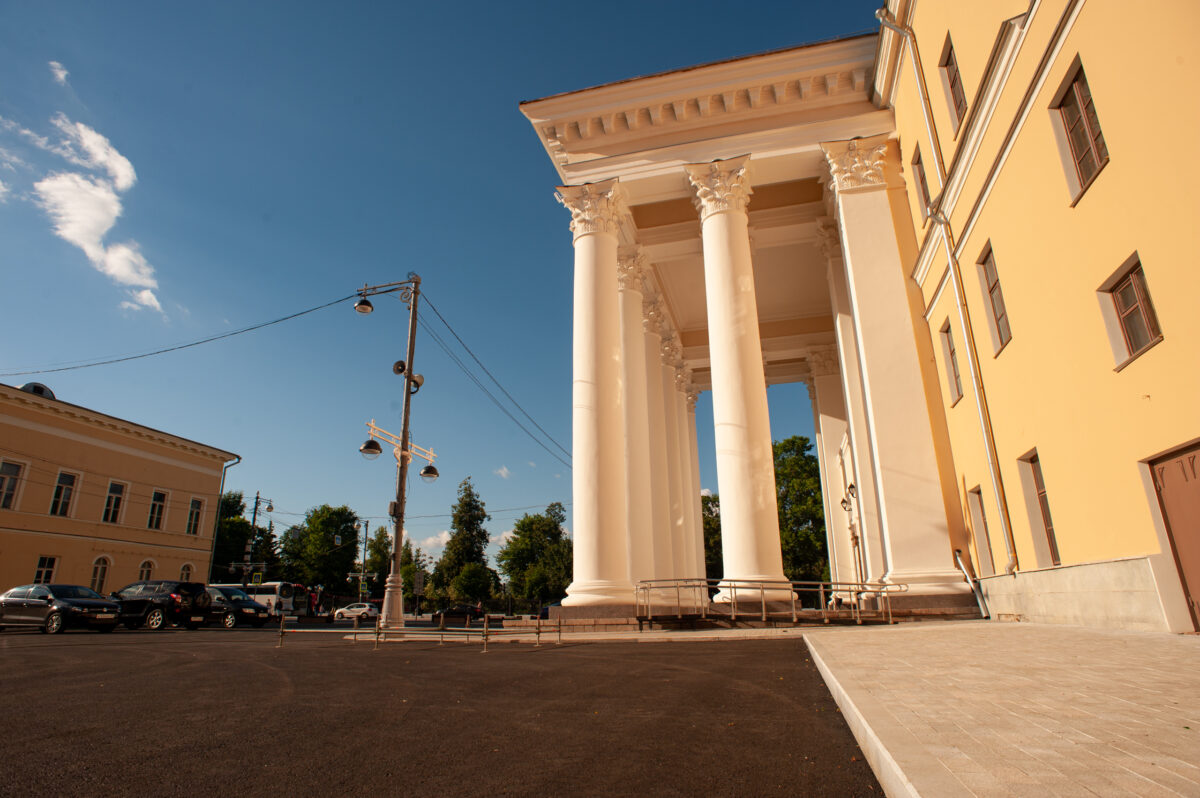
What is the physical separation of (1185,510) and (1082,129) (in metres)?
5.03

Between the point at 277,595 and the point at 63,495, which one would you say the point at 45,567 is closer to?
the point at 63,495

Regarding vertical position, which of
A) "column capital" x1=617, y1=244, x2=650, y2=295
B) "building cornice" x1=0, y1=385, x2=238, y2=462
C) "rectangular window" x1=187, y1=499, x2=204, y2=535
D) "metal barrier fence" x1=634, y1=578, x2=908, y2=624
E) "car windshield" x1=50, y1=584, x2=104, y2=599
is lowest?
"metal barrier fence" x1=634, y1=578, x2=908, y2=624

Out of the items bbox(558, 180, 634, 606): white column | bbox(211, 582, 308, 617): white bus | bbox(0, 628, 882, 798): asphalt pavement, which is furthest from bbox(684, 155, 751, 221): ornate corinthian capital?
bbox(211, 582, 308, 617): white bus

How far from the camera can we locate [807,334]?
29.0 m

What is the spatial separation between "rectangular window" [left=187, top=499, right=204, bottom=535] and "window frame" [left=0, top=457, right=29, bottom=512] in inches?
361

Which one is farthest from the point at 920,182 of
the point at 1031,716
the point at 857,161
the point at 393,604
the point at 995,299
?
the point at 393,604

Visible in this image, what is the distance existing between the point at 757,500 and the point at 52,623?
22.1m

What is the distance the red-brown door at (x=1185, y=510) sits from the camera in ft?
23.2

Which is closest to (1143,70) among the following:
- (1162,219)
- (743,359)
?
(1162,219)

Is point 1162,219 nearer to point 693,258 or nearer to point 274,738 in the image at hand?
point 274,738

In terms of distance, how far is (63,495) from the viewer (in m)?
33.7

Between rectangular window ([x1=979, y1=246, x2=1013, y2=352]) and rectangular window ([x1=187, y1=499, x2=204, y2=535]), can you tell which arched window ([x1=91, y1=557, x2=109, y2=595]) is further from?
rectangular window ([x1=979, y1=246, x2=1013, y2=352])

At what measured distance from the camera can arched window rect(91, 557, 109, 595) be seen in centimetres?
3459

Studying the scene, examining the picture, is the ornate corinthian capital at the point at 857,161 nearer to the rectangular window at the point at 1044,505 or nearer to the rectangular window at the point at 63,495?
the rectangular window at the point at 1044,505
